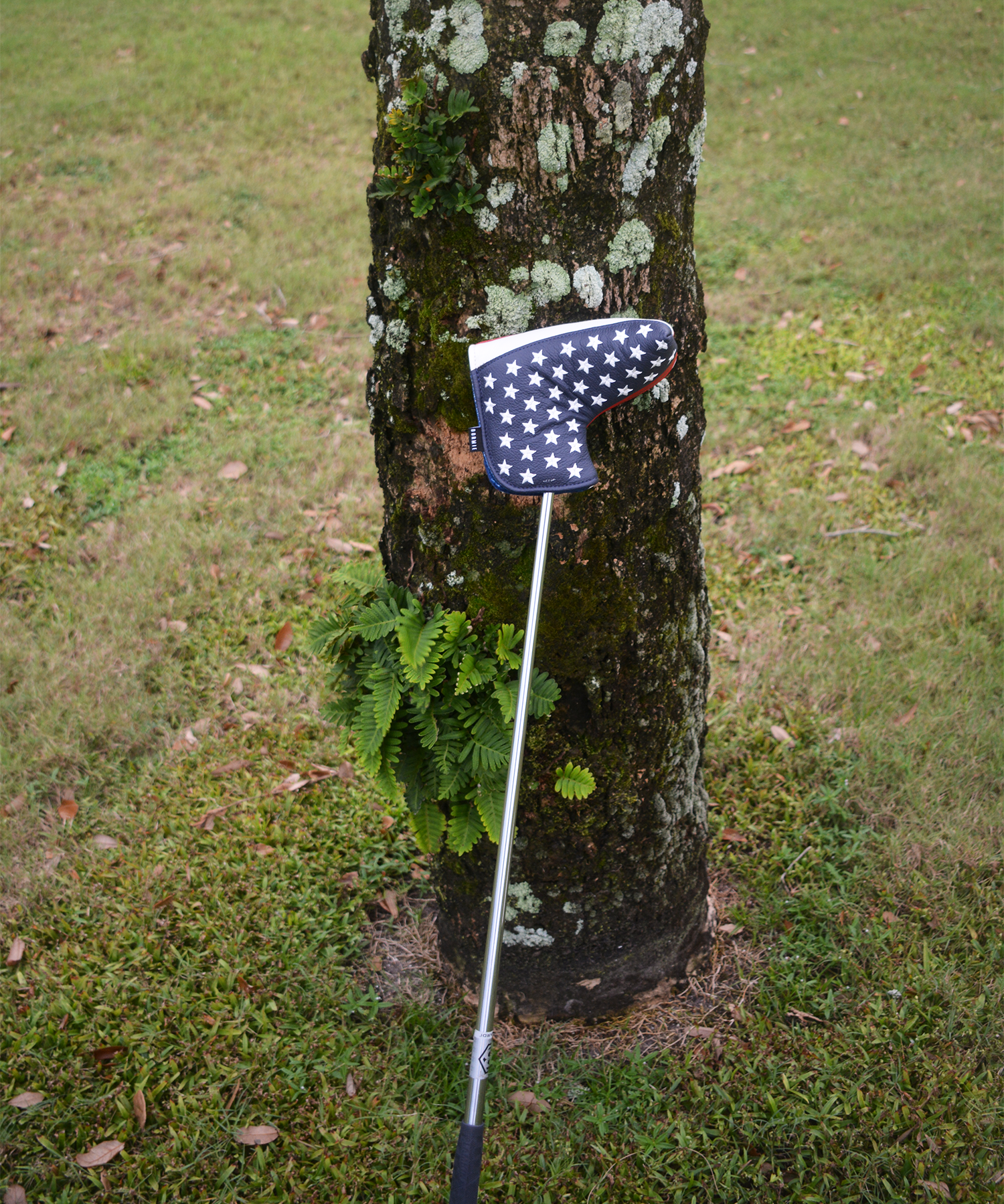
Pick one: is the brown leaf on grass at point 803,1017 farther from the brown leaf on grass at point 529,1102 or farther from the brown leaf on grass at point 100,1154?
the brown leaf on grass at point 100,1154

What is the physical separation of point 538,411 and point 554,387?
6 cm

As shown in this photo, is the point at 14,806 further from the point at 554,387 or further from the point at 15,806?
the point at 554,387

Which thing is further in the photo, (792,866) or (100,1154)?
(792,866)

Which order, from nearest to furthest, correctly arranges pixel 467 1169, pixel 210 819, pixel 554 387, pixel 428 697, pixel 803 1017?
pixel 467 1169 → pixel 554 387 → pixel 428 697 → pixel 803 1017 → pixel 210 819

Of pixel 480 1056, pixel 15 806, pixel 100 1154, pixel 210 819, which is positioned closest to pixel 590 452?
pixel 480 1056

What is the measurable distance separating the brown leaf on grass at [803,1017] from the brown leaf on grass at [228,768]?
2050 mm

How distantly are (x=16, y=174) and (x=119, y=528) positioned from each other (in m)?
5.55

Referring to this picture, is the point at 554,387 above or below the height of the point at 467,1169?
above

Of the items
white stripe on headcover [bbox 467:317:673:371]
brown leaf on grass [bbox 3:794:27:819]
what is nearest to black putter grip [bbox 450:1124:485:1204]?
white stripe on headcover [bbox 467:317:673:371]

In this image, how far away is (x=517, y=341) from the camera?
167 cm

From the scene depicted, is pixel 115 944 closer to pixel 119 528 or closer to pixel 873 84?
pixel 119 528

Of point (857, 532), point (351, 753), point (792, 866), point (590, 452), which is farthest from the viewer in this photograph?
point (857, 532)

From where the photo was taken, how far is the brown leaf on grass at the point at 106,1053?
2381 mm

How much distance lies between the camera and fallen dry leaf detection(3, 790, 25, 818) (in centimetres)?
312
